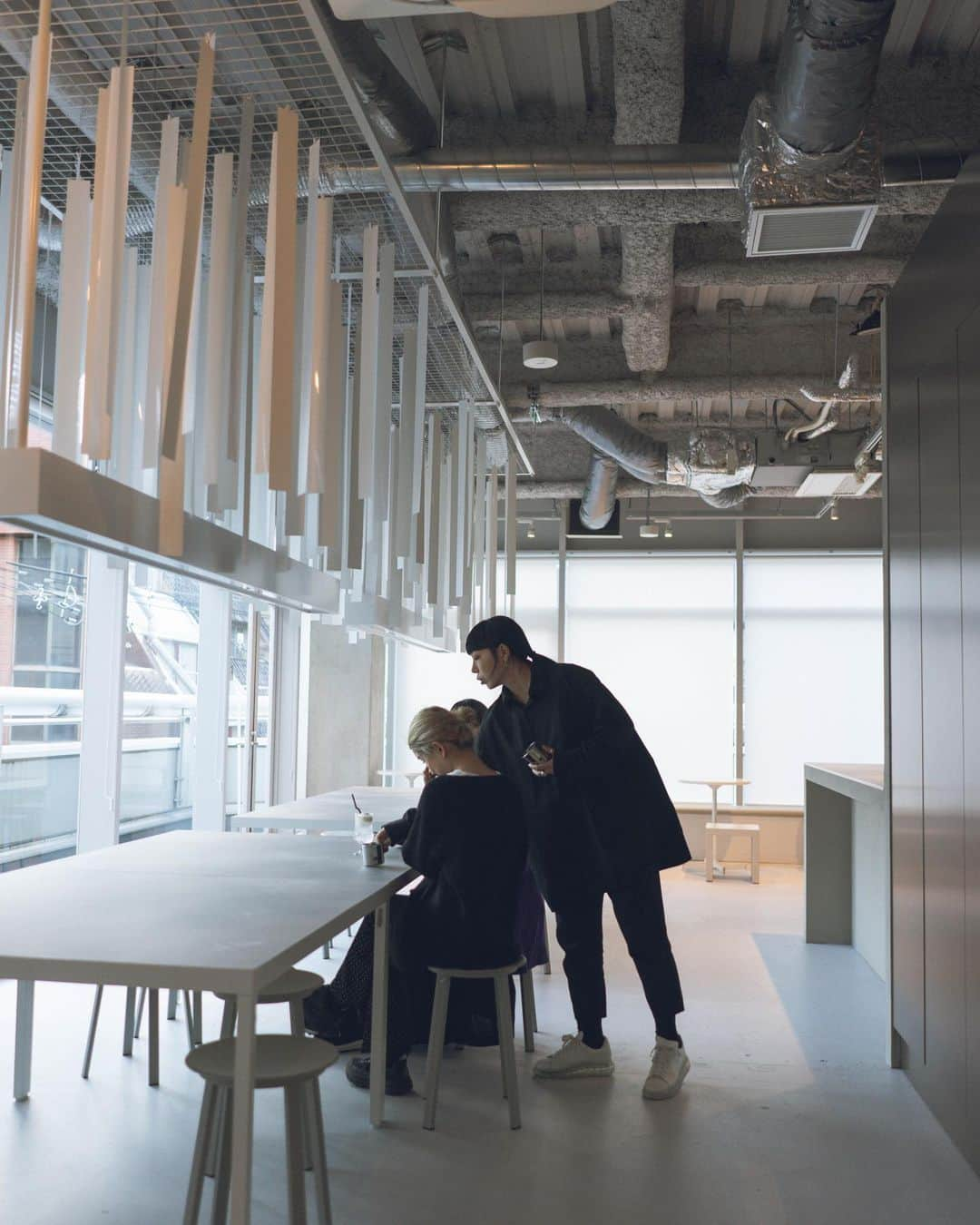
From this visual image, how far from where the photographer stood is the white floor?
8.87ft

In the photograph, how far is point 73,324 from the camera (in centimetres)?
262

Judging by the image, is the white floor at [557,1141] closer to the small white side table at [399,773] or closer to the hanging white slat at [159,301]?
the hanging white slat at [159,301]

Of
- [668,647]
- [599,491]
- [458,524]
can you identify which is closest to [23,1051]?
[458,524]

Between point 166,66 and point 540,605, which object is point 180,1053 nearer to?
point 166,66

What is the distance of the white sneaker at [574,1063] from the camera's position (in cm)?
371

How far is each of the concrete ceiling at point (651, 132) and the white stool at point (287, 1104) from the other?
308 centimetres

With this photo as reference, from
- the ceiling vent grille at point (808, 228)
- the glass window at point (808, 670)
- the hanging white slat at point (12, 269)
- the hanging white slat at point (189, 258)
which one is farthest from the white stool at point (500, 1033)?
the glass window at point (808, 670)

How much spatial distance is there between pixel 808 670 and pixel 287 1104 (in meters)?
9.27

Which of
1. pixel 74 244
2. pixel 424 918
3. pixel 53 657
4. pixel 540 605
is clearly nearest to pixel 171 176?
pixel 74 244

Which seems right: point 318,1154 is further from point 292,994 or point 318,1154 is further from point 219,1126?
point 292,994

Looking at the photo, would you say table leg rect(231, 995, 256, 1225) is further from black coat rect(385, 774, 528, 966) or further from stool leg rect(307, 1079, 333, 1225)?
black coat rect(385, 774, 528, 966)

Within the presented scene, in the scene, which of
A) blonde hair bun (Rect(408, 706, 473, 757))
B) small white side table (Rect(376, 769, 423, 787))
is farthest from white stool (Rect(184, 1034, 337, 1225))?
small white side table (Rect(376, 769, 423, 787))

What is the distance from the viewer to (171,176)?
2717 mm

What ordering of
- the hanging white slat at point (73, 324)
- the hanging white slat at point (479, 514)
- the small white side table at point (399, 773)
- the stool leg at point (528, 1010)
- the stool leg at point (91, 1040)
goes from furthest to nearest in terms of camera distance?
the small white side table at point (399, 773)
the hanging white slat at point (479, 514)
the stool leg at point (528, 1010)
the stool leg at point (91, 1040)
the hanging white slat at point (73, 324)
